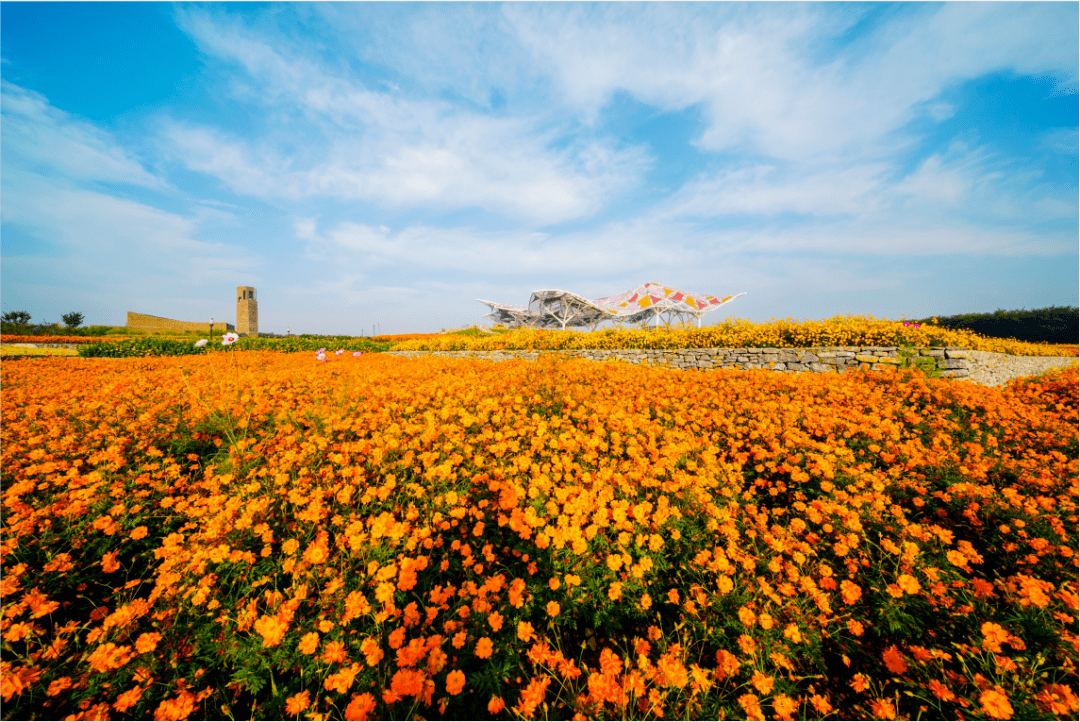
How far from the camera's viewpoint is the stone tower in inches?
1048

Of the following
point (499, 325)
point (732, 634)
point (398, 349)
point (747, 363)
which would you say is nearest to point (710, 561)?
point (732, 634)

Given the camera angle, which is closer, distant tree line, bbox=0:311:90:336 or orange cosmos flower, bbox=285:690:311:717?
orange cosmos flower, bbox=285:690:311:717

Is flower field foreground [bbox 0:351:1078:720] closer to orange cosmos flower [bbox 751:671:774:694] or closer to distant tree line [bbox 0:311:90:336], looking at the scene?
orange cosmos flower [bbox 751:671:774:694]

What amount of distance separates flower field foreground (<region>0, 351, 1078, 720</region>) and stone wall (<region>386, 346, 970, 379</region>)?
364 cm

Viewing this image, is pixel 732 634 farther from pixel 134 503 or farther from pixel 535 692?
pixel 134 503

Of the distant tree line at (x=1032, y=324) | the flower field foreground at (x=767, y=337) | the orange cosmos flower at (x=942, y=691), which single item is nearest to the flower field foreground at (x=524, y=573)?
the orange cosmos flower at (x=942, y=691)

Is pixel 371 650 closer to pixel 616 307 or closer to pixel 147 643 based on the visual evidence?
pixel 147 643

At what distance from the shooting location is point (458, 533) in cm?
230

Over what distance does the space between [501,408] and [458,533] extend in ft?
4.62

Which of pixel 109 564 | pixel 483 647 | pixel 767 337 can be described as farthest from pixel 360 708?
pixel 767 337

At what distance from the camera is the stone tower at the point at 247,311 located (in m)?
26.6

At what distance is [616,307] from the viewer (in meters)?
27.2

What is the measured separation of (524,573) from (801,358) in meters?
7.50

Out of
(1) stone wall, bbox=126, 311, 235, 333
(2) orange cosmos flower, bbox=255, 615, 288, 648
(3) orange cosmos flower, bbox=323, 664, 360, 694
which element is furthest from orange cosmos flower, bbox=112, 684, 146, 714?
(1) stone wall, bbox=126, 311, 235, 333
